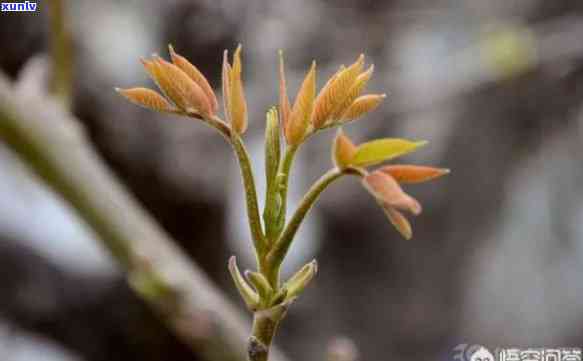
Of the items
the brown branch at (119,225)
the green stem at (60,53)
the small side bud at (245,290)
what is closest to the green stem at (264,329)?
the small side bud at (245,290)

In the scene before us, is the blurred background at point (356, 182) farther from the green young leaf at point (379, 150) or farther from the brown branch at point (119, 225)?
the green young leaf at point (379, 150)

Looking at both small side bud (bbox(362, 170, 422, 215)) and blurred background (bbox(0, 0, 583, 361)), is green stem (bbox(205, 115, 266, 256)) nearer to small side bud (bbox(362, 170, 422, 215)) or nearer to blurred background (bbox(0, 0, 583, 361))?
small side bud (bbox(362, 170, 422, 215))

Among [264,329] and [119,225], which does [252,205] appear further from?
[119,225]

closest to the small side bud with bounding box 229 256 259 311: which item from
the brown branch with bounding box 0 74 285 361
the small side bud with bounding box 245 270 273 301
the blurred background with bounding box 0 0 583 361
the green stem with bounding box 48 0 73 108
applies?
the small side bud with bounding box 245 270 273 301

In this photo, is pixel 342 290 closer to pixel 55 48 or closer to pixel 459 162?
pixel 459 162

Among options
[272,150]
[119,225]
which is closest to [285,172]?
[272,150]
